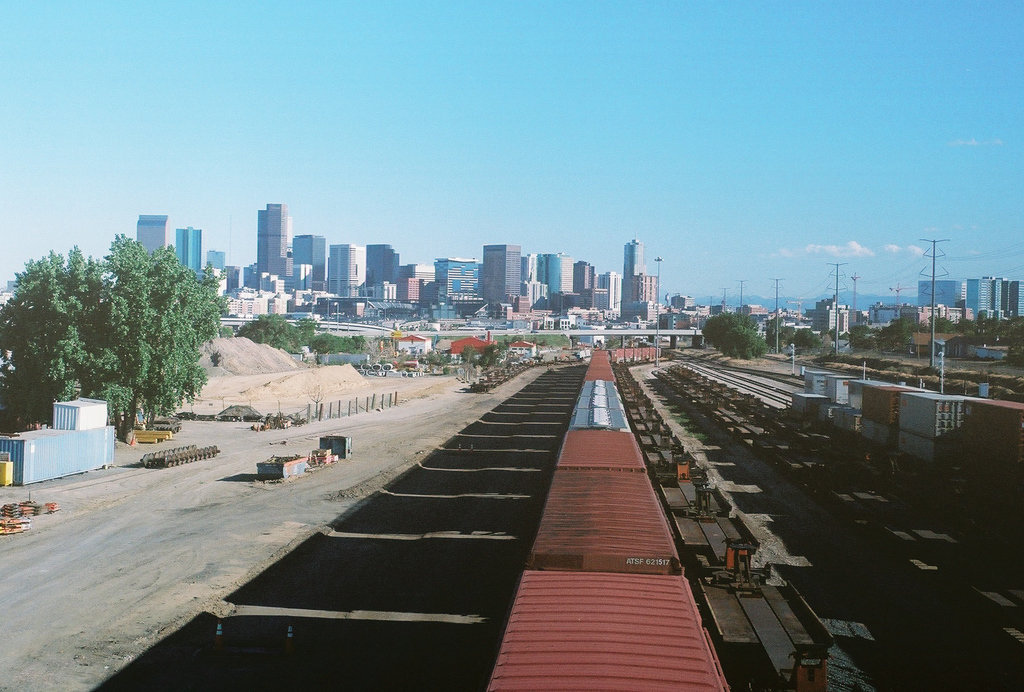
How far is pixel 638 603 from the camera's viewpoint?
513 inches

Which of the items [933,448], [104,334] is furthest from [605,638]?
[104,334]

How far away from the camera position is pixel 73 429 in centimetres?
4338

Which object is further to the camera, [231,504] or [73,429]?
[73,429]

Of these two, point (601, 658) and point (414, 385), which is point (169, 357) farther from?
point (414, 385)

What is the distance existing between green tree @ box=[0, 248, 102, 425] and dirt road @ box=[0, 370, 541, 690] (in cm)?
589

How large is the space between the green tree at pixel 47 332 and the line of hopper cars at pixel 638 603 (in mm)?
36107

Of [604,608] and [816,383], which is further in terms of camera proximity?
[816,383]

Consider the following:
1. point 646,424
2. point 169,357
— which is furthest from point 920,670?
point 169,357

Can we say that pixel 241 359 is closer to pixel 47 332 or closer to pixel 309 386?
pixel 309 386

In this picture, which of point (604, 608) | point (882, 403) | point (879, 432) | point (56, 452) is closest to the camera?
point (604, 608)

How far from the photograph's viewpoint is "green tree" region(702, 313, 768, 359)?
540ft

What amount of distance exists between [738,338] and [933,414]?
131 metres

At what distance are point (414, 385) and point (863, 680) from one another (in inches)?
3627

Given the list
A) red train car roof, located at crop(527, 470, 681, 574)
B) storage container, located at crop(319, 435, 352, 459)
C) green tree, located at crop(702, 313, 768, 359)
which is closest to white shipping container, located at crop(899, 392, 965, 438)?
red train car roof, located at crop(527, 470, 681, 574)
